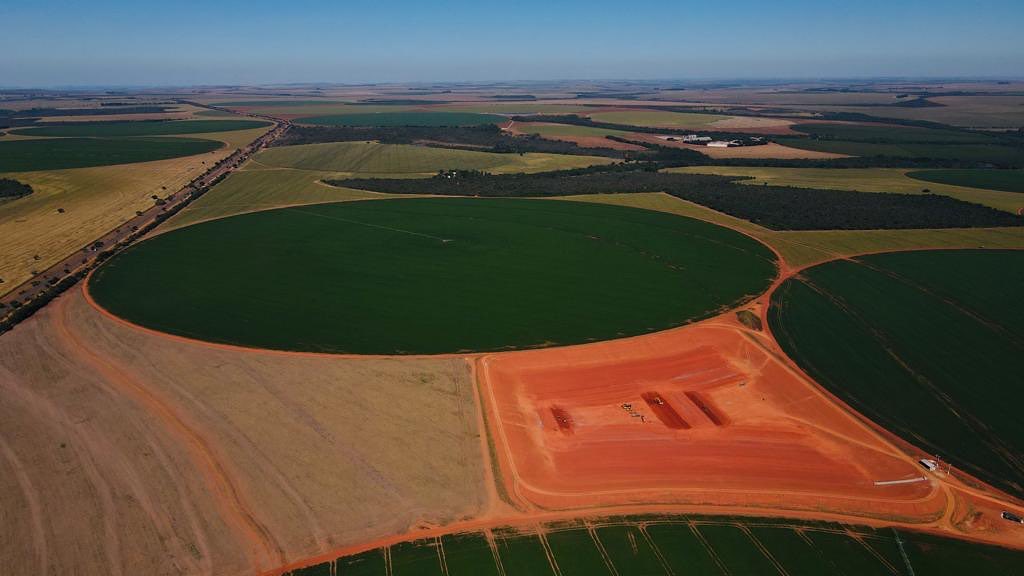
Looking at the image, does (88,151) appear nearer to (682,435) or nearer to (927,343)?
(682,435)

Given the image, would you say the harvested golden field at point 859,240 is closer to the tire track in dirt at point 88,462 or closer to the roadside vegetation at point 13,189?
the tire track in dirt at point 88,462

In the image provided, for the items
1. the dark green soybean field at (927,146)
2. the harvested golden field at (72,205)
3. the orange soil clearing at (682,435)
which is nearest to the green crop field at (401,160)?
the harvested golden field at (72,205)

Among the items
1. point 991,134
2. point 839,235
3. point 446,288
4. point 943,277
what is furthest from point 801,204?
point 991,134

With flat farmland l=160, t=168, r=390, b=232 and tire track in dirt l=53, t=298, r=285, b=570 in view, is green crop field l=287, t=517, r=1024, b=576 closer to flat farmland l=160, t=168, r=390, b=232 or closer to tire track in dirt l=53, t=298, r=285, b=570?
tire track in dirt l=53, t=298, r=285, b=570

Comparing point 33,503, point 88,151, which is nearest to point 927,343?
point 33,503

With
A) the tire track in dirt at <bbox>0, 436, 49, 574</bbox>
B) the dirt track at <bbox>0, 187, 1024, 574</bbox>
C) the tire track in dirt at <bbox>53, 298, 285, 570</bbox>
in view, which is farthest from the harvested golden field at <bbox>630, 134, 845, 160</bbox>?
the tire track in dirt at <bbox>0, 436, 49, 574</bbox>

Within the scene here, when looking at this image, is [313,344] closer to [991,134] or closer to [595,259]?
[595,259]
